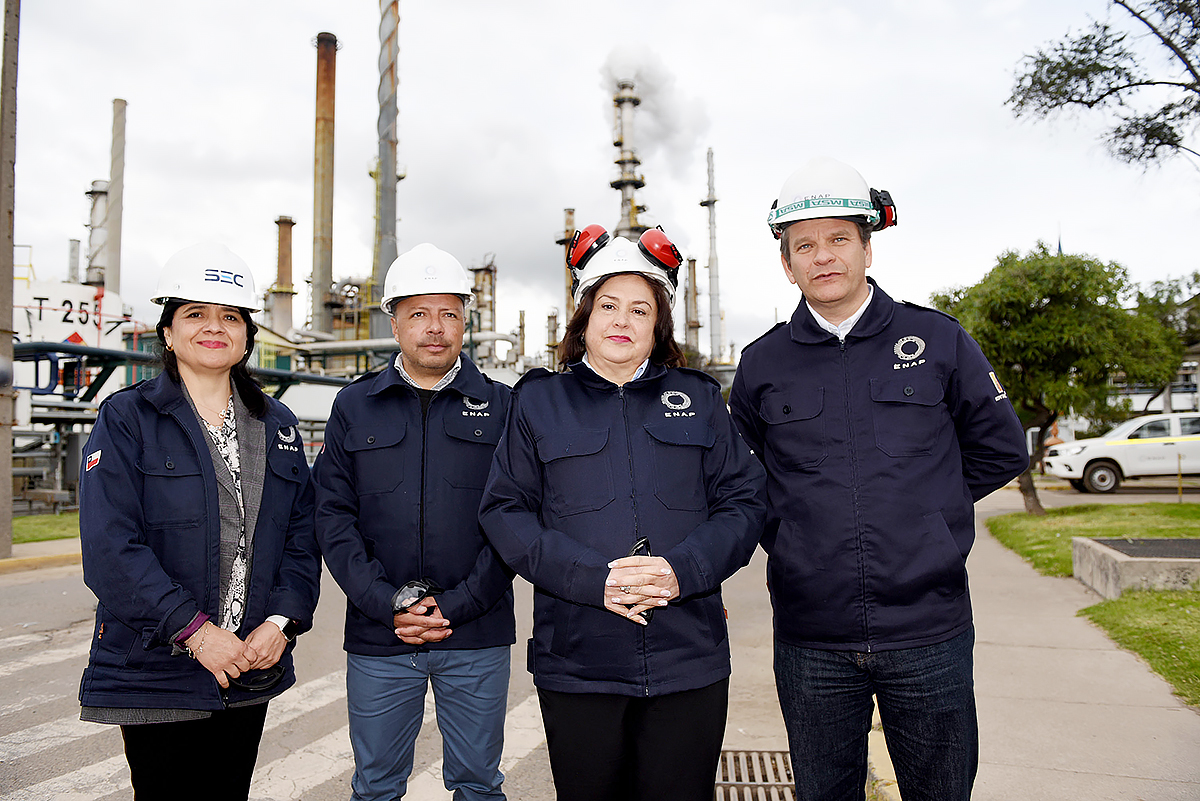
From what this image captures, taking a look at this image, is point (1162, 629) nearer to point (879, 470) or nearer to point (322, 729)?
point (879, 470)

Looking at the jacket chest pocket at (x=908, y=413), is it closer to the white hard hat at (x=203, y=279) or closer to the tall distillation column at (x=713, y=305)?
the white hard hat at (x=203, y=279)

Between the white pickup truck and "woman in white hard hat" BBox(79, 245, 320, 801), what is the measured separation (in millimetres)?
18123

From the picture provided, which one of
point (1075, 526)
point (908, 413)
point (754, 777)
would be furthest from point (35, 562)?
point (1075, 526)

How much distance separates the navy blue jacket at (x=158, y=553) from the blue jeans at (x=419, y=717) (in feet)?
0.92

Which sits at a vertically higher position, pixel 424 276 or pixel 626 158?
pixel 626 158

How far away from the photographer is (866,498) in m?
2.31

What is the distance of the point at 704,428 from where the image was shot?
2326mm

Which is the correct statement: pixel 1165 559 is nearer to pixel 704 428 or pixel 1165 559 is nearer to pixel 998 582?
pixel 998 582

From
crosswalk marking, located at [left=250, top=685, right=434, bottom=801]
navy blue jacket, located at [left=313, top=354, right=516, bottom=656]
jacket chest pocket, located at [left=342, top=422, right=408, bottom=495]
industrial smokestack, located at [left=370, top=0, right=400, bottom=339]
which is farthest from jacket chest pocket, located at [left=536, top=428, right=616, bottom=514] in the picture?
industrial smokestack, located at [left=370, top=0, right=400, bottom=339]

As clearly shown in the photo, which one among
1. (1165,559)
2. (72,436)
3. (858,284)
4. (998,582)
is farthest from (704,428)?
(72,436)

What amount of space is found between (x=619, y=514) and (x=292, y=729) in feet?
9.96

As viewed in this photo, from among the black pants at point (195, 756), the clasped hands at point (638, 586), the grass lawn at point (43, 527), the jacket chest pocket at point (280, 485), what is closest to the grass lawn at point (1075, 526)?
the clasped hands at point (638, 586)

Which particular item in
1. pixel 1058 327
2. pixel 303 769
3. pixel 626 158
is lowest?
pixel 303 769

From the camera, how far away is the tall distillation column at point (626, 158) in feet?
143
